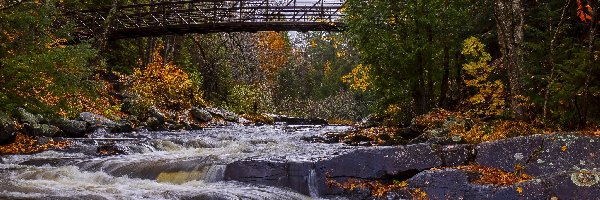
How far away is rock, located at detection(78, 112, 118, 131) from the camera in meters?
16.5

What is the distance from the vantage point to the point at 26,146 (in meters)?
12.4

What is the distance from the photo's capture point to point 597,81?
908 centimetres

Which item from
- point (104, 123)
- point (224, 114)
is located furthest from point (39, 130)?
point (224, 114)

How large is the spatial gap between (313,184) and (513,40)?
6.53 meters

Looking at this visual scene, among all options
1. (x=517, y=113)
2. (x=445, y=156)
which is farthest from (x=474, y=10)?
(x=445, y=156)

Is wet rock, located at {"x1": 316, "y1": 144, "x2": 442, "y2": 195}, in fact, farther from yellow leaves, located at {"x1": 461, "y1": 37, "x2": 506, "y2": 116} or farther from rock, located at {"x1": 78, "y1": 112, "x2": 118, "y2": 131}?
rock, located at {"x1": 78, "y1": 112, "x2": 118, "y2": 131}

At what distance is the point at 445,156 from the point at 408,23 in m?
7.00

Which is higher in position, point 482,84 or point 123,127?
point 482,84

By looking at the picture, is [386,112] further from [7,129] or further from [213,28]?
[213,28]

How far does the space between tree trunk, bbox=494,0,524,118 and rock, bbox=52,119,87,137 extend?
41.2ft

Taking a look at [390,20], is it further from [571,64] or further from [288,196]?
[288,196]

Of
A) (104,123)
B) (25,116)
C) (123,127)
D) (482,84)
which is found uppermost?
(482,84)

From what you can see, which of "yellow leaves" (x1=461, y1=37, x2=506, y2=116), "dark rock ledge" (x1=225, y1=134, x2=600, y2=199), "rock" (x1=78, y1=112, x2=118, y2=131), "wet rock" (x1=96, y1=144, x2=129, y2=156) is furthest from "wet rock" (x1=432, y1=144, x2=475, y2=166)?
"rock" (x1=78, y1=112, x2=118, y2=131)

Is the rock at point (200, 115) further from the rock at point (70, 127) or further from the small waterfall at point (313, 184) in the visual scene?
the small waterfall at point (313, 184)
